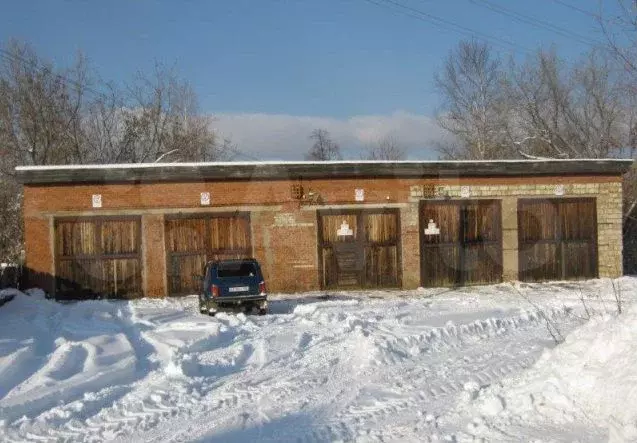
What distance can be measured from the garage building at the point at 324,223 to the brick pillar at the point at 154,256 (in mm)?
33

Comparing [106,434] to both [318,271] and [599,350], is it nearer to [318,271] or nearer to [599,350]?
[599,350]

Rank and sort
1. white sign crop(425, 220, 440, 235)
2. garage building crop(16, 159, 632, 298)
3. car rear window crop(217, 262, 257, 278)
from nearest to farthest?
car rear window crop(217, 262, 257, 278) → garage building crop(16, 159, 632, 298) → white sign crop(425, 220, 440, 235)

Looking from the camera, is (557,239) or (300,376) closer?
(300,376)

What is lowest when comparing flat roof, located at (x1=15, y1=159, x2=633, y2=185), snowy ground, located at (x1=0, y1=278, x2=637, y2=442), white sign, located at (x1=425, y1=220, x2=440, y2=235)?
snowy ground, located at (x1=0, y1=278, x2=637, y2=442)

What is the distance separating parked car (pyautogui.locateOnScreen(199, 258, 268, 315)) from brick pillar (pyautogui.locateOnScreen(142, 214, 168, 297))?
5.00 metres

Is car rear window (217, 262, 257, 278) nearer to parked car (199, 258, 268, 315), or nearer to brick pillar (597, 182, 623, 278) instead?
parked car (199, 258, 268, 315)

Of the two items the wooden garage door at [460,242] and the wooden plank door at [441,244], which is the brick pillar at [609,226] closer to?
the wooden garage door at [460,242]

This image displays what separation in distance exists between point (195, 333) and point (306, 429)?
276 inches

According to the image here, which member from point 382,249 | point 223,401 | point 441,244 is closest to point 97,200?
point 382,249

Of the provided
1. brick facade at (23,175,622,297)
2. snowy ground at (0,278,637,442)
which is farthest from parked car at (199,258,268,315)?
brick facade at (23,175,622,297)

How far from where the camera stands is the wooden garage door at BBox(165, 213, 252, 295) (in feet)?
71.8

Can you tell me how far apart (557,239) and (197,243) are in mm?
12794

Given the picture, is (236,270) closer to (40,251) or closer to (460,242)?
(40,251)

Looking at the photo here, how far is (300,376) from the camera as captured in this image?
31.8 feet
